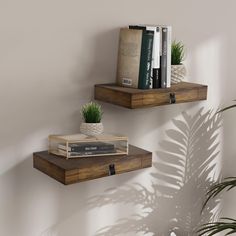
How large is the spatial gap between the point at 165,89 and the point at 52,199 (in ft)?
1.86

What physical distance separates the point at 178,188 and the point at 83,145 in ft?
2.33

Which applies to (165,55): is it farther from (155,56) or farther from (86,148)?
(86,148)

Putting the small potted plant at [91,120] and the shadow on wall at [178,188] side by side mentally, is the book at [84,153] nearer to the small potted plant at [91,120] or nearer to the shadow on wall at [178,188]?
the small potted plant at [91,120]

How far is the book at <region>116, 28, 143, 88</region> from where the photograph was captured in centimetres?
155

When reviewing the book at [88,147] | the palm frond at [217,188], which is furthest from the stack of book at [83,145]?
the palm frond at [217,188]

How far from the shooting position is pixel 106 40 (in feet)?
5.43

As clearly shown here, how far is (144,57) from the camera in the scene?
1.53 meters

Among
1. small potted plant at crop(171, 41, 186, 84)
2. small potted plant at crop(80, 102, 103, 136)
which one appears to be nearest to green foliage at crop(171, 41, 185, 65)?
small potted plant at crop(171, 41, 186, 84)

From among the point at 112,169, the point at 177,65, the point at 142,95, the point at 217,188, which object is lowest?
the point at 217,188

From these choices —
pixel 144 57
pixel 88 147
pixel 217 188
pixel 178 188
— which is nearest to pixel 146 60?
pixel 144 57

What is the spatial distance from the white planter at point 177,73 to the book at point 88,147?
404mm

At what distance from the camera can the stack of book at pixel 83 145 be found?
4.83 ft

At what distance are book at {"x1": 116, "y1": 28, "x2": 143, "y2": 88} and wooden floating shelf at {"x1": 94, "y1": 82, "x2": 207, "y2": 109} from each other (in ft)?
0.11

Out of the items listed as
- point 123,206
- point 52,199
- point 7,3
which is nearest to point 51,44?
point 7,3
